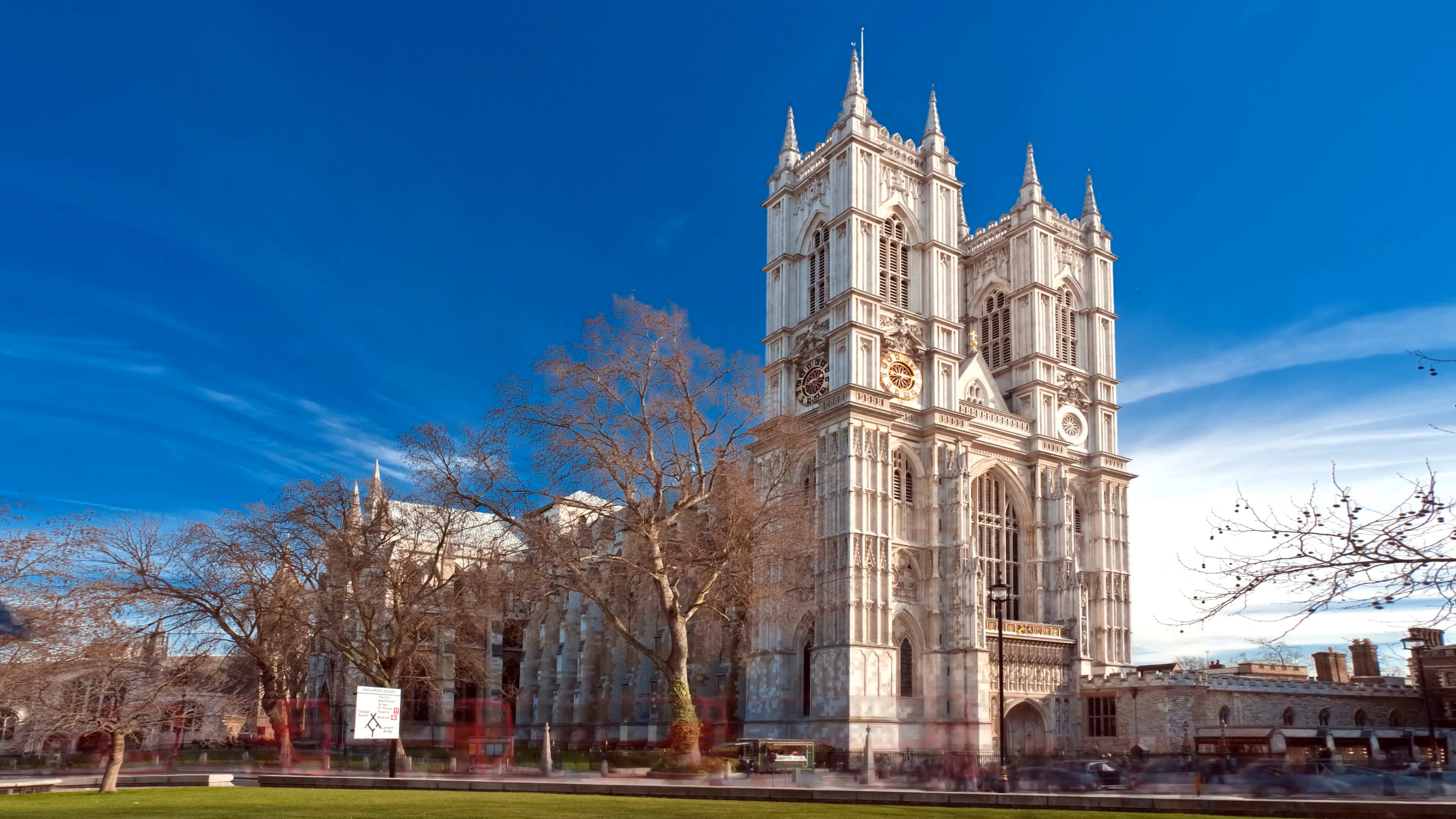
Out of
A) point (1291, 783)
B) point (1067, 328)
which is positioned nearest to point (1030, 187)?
point (1067, 328)

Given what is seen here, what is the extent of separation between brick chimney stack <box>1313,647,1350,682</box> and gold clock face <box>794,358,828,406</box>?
2828 cm

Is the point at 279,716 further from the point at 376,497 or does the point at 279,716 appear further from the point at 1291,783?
the point at 1291,783

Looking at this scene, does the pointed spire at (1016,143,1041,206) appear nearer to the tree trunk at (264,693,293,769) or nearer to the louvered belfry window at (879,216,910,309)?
the louvered belfry window at (879,216,910,309)

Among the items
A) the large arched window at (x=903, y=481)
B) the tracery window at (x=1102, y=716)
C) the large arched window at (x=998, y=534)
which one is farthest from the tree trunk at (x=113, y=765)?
the tracery window at (x=1102, y=716)

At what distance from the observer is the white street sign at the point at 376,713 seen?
26.6m

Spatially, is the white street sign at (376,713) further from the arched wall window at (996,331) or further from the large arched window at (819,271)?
the arched wall window at (996,331)

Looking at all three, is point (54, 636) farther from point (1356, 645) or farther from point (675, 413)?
point (1356, 645)

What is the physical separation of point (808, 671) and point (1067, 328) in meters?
23.7

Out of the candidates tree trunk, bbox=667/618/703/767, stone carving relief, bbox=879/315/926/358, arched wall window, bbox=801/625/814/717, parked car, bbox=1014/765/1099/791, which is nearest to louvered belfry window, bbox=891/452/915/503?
stone carving relief, bbox=879/315/926/358

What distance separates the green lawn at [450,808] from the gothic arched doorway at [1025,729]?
3260cm

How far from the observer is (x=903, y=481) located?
52.4m

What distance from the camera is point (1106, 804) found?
19.2 meters

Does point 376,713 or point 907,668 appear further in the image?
point 907,668

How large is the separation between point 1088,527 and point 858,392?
15559mm
